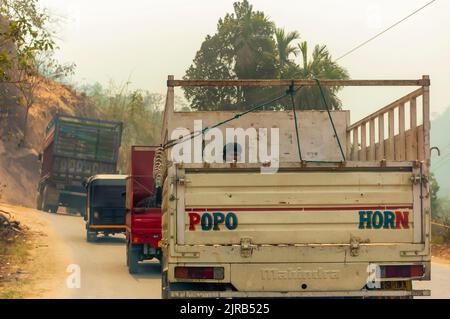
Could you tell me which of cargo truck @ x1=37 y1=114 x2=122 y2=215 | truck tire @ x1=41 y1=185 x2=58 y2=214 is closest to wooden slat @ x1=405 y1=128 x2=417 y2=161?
cargo truck @ x1=37 y1=114 x2=122 y2=215

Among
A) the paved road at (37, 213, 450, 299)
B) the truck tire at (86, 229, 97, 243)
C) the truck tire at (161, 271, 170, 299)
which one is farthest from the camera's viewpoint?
the truck tire at (86, 229, 97, 243)

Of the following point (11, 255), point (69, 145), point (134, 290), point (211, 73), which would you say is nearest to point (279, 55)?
point (211, 73)

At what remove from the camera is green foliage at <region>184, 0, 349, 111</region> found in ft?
128

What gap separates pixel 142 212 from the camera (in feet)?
57.4

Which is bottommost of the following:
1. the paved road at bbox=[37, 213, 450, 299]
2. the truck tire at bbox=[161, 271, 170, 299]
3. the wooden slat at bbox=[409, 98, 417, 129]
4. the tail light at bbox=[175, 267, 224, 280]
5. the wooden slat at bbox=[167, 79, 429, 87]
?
the paved road at bbox=[37, 213, 450, 299]

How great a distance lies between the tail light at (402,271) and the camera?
28.0 ft

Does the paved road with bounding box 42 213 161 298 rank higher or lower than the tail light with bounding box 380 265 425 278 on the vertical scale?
lower

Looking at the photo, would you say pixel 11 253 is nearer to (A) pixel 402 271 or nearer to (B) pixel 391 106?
(B) pixel 391 106

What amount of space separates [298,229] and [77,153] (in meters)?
26.8

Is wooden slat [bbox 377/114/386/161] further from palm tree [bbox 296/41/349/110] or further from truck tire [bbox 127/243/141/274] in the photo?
palm tree [bbox 296/41/349/110]

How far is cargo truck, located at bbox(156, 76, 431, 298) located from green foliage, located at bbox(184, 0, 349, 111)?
27.6m

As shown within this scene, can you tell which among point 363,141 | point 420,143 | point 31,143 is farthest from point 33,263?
point 31,143
